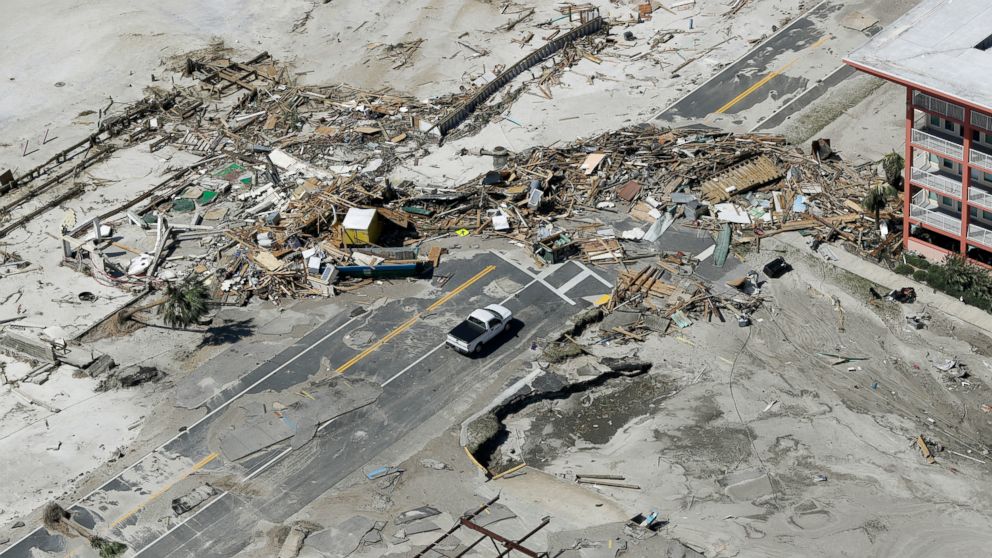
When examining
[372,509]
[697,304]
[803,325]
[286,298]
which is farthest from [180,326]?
[803,325]

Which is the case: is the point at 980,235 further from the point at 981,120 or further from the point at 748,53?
the point at 748,53

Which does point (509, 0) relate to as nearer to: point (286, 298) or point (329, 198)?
point (329, 198)

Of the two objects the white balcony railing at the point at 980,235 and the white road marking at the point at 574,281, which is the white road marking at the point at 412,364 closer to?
the white road marking at the point at 574,281

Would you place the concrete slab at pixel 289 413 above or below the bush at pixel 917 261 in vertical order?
above

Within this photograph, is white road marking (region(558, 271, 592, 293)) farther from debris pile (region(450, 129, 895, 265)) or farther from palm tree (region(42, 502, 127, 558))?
palm tree (region(42, 502, 127, 558))

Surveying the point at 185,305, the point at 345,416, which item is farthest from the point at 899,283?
the point at 185,305

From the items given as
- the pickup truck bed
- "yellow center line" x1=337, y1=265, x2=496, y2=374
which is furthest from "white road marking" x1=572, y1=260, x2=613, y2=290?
the pickup truck bed

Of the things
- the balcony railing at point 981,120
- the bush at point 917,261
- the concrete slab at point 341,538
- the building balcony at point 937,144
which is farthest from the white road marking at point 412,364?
the balcony railing at point 981,120
